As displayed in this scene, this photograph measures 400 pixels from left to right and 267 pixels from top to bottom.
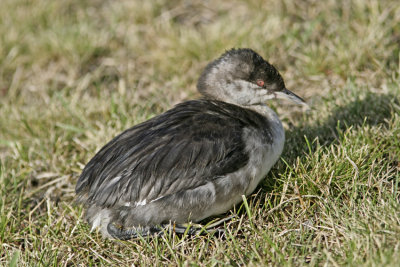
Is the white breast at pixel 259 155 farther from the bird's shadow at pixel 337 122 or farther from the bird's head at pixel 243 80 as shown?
the bird's head at pixel 243 80

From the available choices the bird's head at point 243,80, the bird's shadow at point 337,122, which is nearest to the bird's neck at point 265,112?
the bird's head at point 243,80

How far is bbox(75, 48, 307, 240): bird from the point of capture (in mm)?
3783

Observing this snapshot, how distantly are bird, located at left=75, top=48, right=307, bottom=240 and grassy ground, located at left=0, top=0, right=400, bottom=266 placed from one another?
170mm

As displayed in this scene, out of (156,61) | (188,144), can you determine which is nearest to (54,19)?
(156,61)

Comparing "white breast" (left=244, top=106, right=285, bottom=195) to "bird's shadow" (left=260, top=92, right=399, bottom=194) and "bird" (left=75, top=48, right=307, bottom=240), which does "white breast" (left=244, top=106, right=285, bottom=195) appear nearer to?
"bird" (left=75, top=48, right=307, bottom=240)

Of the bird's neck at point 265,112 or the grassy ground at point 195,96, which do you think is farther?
the bird's neck at point 265,112

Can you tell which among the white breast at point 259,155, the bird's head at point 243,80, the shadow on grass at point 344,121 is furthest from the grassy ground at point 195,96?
the bird's head at point 243,80

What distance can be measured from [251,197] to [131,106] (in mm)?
2151

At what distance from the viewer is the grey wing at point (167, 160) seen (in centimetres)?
377

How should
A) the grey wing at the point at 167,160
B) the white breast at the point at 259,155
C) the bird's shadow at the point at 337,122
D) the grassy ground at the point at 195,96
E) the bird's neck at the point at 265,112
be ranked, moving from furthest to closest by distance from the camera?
1. the bird's shadow at the point at 337,122
2. the bird's neck at the point at 265,112
3. the white breast at the point at 259,155
4. the grey wing at the point at 167,160
5. the grassy ground at the point at 195,96

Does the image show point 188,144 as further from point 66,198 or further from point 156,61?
point 156,61

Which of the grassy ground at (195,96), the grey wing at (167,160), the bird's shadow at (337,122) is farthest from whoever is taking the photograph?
the bird's shadow at (337,122)

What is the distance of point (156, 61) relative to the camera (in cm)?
660

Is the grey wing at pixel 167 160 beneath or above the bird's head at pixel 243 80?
beneath
